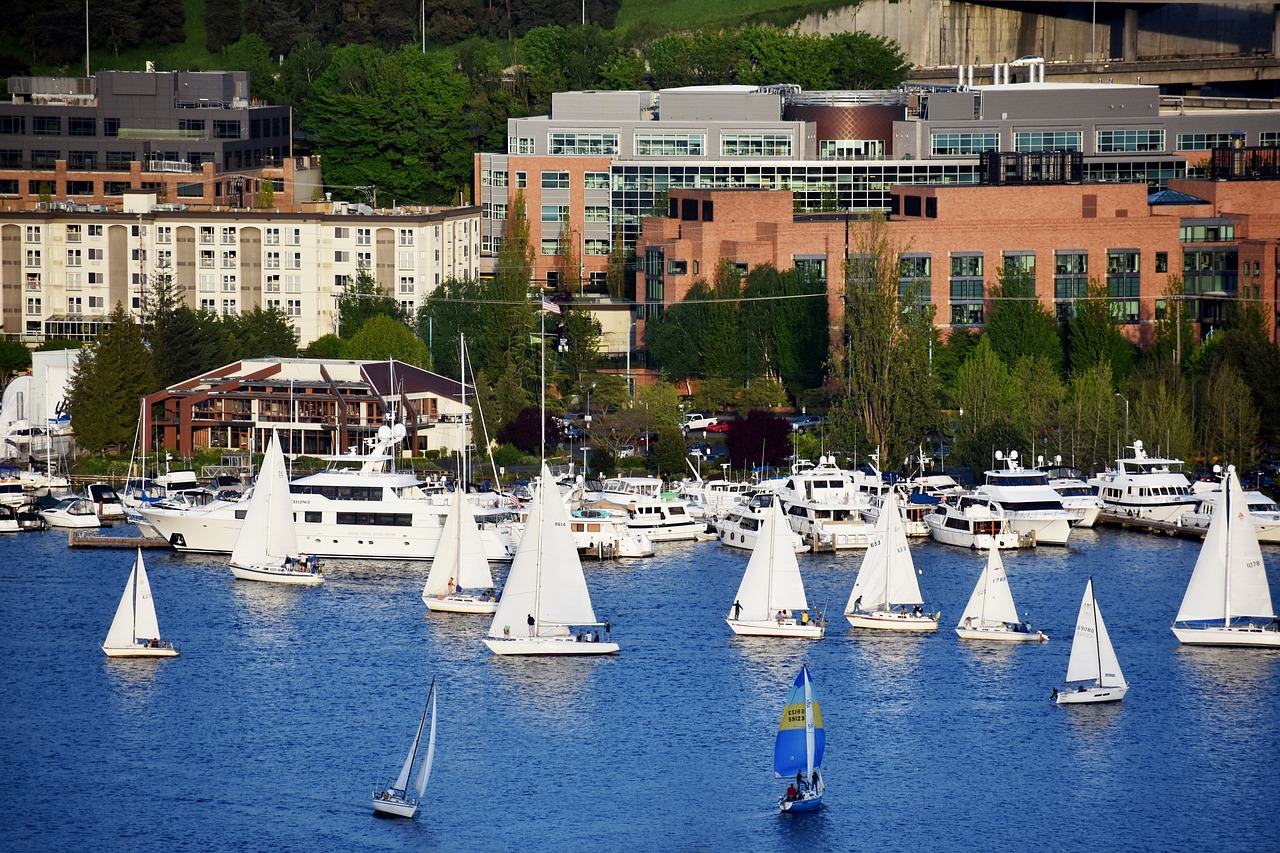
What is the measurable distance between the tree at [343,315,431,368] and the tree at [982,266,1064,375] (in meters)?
30.9

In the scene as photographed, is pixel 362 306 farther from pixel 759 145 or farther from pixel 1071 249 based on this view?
pixel 1071 249

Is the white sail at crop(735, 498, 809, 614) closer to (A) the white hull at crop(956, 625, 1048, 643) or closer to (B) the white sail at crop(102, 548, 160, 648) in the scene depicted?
(A) the white hull at crop(956, 625, 1048, 643)

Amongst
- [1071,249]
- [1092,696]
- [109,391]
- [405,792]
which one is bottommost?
[405,792]

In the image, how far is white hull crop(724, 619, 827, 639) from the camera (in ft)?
273

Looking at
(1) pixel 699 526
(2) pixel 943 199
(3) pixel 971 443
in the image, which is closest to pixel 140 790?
(1) pixel 699 526

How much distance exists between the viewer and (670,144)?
168750 mm

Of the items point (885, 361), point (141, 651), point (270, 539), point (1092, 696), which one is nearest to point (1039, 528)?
point (885, 361)

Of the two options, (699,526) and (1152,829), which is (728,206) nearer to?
(699,526)

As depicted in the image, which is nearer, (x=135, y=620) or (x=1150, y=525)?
(x=135, y=620)

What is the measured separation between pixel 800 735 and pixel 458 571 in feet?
85.3

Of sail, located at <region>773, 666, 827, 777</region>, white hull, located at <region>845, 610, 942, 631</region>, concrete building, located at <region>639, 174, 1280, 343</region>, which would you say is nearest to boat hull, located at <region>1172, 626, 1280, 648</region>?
white hull, located at <region>845, 610, 942, 631</region>

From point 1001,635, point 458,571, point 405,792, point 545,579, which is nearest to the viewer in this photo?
point 405,792

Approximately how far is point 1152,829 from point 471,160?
13324cm

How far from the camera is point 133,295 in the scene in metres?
151
